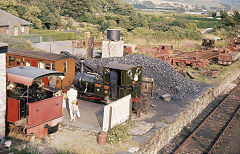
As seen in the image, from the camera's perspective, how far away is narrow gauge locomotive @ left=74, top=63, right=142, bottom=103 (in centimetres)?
1408

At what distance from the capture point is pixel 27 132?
10.4 meters

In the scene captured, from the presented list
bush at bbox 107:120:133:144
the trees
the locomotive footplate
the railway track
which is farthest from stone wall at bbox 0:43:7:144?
the trees

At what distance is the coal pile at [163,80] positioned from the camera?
59.7 feet

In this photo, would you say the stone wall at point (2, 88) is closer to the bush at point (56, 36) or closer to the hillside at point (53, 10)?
the bush at point (56, 36)

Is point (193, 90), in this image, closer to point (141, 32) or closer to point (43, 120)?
point (43, 120)

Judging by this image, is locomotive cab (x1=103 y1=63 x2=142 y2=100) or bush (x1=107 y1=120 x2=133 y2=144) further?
locomotive cab (x1=103 y1=63 x2=142 y2=100)

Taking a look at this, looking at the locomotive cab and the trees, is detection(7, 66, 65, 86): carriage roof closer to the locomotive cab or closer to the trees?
the locomotive cab

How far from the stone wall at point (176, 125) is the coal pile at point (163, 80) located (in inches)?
31.0

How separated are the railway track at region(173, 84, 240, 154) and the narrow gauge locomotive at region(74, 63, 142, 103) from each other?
123 inches

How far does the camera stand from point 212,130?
15328mm

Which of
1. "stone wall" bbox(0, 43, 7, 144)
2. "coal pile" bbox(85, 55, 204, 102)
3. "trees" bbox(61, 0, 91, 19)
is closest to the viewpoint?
"stone wall" bbox(0, 43, 7, 144)

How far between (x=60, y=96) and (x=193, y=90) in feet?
33.0

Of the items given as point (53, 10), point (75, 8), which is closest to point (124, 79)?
point (53, 10)

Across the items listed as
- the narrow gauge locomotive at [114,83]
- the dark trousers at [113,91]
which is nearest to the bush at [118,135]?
the narrow gauge locomotive at [114,83]
